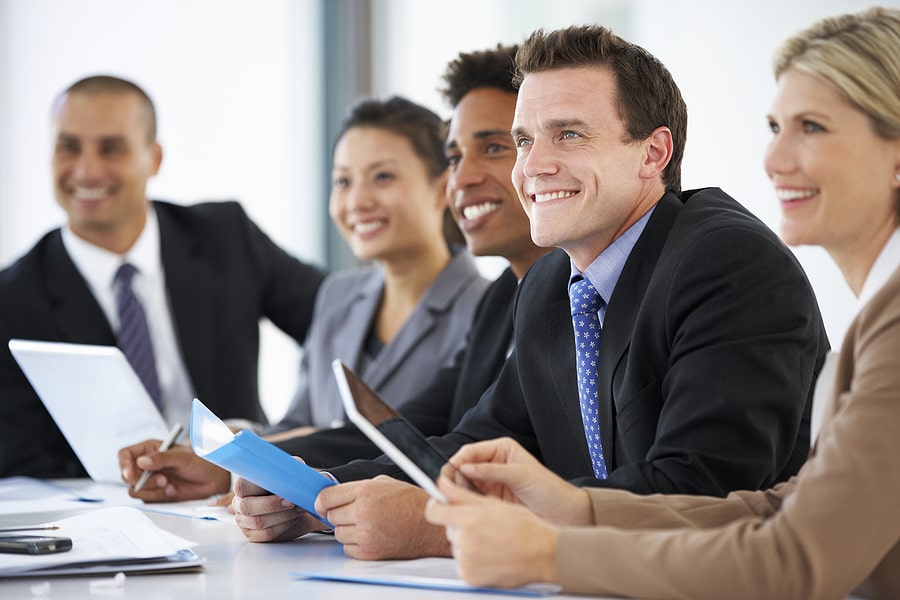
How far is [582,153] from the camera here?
1.96 meters

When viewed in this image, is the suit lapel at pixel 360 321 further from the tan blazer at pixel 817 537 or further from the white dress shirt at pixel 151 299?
the tan blazer at pixel 817 537

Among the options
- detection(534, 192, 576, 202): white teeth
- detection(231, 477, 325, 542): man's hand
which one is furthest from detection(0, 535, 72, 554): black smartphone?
detection(534, 192, 576, 202): white teeth

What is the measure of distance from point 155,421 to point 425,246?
109cm

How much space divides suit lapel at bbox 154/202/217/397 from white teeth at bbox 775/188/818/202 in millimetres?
2509

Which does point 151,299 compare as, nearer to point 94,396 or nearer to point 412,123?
point 412,123

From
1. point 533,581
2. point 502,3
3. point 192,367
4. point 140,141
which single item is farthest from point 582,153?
point 502,3

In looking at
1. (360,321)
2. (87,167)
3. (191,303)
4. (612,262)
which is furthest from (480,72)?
(87,167)

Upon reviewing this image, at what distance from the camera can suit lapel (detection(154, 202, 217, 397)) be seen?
12.1ft

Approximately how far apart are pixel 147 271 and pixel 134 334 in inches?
10.3

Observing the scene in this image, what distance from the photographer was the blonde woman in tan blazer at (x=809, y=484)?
1256mm

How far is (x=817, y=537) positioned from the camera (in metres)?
1.25

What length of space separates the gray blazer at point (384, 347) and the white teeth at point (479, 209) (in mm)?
312

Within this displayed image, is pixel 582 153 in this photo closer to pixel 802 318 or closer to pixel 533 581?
pixel 802 318

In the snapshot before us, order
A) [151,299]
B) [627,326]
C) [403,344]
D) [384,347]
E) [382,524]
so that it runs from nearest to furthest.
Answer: [382,524], [627,326], [403,344], [384,347], [151,299]
